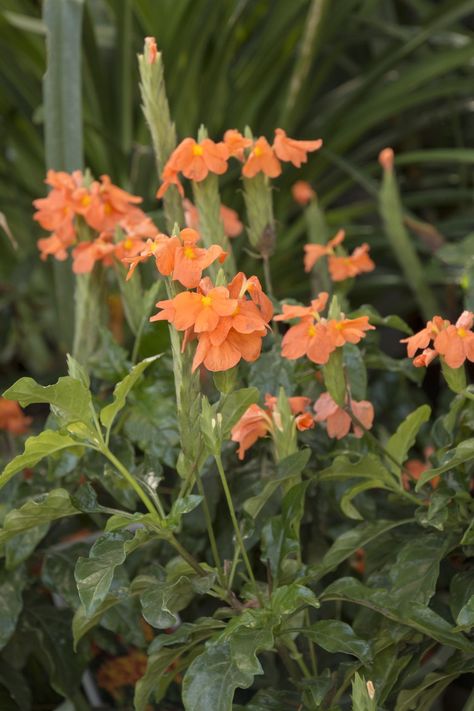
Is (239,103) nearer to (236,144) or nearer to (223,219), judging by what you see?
(223,219)

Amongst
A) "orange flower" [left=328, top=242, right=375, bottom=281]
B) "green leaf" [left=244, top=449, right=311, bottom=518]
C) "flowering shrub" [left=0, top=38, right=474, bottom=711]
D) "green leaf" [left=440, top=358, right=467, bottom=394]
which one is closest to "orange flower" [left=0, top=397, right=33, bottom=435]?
"flowering shrub" [left=0, top=38, right=474, bottom=711]

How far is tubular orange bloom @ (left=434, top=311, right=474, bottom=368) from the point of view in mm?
844

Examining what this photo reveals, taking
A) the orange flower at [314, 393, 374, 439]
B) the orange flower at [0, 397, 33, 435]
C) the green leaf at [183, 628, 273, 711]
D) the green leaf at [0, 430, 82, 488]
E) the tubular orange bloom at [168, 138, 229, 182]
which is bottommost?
the green leaf at [183, 628, 273, 711]

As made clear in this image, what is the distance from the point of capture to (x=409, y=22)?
2.41 m

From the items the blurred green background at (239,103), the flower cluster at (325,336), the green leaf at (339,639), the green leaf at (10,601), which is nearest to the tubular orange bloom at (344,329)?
the flower cluster at (325,336)

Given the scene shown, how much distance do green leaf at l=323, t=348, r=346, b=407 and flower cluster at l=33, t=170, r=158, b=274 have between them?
0.83 ft

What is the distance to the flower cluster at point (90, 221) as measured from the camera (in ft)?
3.51

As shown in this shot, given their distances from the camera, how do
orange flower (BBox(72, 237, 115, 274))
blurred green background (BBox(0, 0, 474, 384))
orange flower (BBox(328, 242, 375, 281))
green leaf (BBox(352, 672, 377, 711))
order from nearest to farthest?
green leaf (BBox(352, 672, 377, 711))
orange flower (BBox(72, 237, 115, 274))
orange flower (BBox(328, 242, 375, 281))
blurred green background (BBox(0, 0, 474, 384))

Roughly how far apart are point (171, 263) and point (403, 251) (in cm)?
84

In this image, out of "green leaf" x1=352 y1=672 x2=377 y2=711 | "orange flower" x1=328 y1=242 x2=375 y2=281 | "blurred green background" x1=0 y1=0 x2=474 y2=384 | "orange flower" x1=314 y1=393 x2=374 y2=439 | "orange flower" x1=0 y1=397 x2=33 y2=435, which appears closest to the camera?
"green leaf" x1=352 y1=672 x2=377 y2=711

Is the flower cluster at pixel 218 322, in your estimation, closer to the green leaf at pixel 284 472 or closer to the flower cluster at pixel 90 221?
the green leaf at pixel 284 472

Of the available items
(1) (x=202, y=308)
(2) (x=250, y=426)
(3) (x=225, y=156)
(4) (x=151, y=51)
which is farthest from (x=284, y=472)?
(4) (x=151, y=51)

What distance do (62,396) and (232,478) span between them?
1.04 feet

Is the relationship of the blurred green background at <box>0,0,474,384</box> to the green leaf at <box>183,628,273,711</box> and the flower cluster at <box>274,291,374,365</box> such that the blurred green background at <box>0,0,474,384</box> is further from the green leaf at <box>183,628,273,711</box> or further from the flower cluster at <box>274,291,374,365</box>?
the green leaf at <box>183,628,273,711</box>
